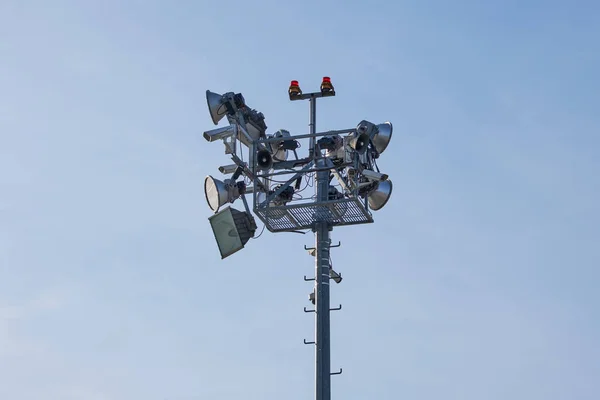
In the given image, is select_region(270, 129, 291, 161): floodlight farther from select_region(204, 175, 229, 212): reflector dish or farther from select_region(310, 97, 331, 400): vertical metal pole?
select_region(204, 175, 229, 212): reflector dish

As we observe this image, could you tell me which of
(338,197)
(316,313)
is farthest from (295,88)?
(316,313)

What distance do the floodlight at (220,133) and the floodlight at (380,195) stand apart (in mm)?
3919

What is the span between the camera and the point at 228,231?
37.6m

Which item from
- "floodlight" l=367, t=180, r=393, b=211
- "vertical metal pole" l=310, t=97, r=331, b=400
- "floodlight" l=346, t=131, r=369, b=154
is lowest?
"vertical metal pole" l=310, t=97, r=331, b=400

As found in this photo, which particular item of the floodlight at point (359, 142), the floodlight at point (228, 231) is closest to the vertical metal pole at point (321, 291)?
the floodlight at point (359, 142)

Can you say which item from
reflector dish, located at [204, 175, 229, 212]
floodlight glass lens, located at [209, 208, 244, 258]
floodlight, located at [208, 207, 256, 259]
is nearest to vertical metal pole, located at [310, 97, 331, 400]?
floodlight, located at [208, 207, 256, 259]

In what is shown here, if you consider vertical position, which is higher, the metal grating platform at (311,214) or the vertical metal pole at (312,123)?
the vertical metal pole at (312,123)

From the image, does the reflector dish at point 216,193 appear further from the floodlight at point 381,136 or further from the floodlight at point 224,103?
the floodlight at point 381,136

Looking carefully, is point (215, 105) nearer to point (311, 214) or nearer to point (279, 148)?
point (279, 148)

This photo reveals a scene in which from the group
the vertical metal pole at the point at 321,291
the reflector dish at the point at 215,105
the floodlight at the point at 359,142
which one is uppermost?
the reflector dish at the point at 215,105

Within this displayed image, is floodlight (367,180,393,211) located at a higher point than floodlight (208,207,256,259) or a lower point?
higher

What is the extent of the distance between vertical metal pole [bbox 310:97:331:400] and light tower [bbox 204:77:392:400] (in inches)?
1.0

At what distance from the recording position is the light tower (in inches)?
1453

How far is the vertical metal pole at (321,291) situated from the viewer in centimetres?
3619
